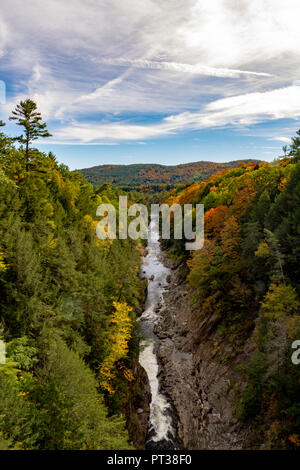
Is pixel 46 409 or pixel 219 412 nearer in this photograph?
pixel 46 409

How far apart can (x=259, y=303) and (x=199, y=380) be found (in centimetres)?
1023

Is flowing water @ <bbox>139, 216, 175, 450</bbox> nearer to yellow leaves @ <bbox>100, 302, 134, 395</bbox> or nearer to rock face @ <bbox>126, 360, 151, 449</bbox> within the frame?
rock face @ <bbox>126, 360, 151, 449</bbox>

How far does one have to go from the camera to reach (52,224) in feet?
82.3

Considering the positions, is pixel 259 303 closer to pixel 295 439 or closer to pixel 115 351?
Answer: pixel 295 439

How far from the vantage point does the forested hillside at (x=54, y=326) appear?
12328mm

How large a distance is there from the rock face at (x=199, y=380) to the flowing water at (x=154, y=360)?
803 millimetres

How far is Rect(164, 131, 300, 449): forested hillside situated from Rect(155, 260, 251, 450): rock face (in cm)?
33

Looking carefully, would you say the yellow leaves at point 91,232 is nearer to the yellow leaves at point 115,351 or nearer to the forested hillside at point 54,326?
the forested hillside at point 54,326

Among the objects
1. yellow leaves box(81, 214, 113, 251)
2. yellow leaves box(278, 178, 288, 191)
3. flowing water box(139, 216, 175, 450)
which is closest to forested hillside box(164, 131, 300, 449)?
yellow leaves box(278, 178, 288, 191)

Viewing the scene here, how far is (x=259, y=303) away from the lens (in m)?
26.9

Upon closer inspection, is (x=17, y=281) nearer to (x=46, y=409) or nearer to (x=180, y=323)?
(x=46, y=409)

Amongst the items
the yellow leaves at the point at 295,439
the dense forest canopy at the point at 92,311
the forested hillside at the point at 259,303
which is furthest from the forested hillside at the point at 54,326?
the yellow leaves at the point at 295,439

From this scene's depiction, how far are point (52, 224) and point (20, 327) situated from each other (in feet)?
35.1
